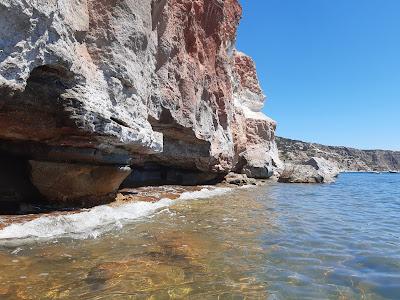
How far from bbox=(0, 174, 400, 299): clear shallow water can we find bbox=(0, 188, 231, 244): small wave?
1.6 inches

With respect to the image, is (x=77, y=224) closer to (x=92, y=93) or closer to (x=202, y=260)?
(x=92, y=93)

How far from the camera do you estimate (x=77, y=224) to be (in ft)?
26.1

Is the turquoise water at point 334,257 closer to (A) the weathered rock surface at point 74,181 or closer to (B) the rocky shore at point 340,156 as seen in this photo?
(A) the weathered rock surface at point 74,181

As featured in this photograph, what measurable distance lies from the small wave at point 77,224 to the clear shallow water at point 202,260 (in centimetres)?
4

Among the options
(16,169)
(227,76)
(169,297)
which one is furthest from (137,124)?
(227,76)

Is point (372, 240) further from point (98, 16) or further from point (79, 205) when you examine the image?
point (98, 16)

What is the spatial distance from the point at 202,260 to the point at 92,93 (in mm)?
5346

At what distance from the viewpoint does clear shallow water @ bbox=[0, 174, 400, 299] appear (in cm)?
450

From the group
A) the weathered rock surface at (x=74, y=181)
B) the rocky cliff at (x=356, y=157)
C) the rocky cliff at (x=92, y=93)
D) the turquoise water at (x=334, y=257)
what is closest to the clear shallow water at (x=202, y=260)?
the turquoise water at (x=334, y=257)

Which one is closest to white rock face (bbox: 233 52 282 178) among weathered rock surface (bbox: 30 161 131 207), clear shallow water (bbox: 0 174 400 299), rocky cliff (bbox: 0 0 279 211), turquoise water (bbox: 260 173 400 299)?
rocky cliff (bbox: 0 0 279 211)

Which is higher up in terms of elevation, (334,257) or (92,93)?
(92,93)

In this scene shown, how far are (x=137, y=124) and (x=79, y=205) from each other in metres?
2.81

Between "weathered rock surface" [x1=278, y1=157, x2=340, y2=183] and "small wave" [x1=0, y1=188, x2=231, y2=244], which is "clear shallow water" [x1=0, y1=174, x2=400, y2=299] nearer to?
"small wave" [x1=0, y1=188, x2=231, y2=244]

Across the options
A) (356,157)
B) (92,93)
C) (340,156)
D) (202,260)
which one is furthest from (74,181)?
(356,157)
